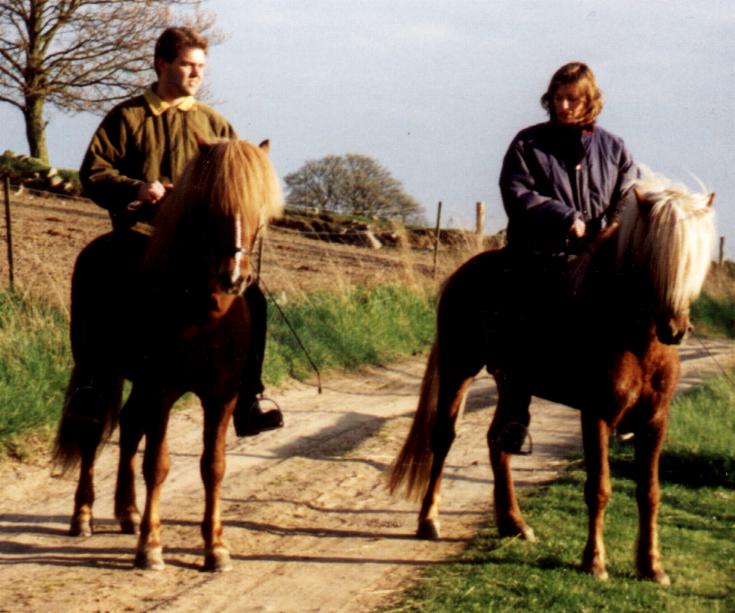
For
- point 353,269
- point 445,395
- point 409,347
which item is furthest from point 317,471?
point 353,269

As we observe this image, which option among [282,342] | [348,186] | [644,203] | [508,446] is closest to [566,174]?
[644,203]

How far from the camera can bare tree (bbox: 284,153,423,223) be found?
30359mm

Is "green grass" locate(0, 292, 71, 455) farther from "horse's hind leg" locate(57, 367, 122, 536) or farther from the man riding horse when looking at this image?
the man riding horse

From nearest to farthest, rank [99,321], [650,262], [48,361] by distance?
[650,262] → [99,321] → [48,361]

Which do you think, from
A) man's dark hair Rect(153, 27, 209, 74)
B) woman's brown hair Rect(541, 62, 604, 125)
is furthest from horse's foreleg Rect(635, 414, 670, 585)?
man's dark hair Rect(153, 27, 209, 74)

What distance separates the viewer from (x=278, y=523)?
670 cm

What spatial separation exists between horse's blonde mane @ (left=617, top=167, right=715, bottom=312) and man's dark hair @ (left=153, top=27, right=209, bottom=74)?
2390 mm

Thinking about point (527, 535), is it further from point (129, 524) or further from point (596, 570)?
point (129, 524)

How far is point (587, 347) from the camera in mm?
5805

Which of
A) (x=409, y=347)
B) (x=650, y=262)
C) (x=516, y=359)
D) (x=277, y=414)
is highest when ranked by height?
(x=650, y=262)

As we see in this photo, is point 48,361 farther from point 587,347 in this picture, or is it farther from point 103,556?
point 587,347

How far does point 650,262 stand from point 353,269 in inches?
539

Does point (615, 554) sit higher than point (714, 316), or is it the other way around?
point (615, 554)

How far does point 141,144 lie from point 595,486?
2961 millimetres
